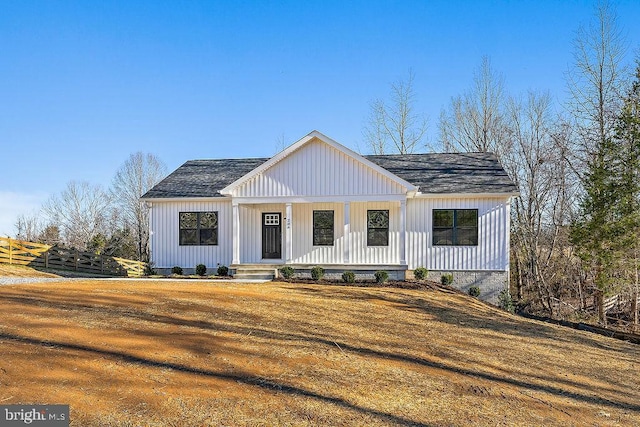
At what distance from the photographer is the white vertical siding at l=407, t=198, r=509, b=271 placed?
16.8 metres

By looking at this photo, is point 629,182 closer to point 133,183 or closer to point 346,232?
point 346,232

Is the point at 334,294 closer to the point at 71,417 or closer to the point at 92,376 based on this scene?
the point at 92,376

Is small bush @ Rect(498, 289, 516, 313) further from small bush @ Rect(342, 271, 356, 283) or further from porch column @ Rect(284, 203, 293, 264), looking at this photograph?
porch column @ Rect(284, 203, 293, 264)

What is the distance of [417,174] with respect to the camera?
747 inches

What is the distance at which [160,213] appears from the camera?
19.2 meters

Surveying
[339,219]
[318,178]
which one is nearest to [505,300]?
[339,219]

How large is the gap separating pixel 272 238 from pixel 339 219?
9.95 feet

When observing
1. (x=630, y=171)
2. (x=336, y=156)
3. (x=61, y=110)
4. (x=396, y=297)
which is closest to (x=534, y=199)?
(x=630, y=171)

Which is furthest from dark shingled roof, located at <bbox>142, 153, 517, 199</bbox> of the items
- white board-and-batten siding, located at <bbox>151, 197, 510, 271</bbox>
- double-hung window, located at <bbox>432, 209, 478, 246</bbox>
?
double-hung window, located at <bbox>432, 209, 478, 246</bbox>

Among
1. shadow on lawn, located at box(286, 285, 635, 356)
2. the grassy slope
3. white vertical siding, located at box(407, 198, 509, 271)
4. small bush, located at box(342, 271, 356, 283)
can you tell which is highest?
white vertical siding, located at box(407, 198, 509, 271)

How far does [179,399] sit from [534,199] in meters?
26.3

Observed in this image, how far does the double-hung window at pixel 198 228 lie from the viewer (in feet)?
61.8

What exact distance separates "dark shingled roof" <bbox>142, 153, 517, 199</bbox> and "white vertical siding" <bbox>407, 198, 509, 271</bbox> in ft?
1.77

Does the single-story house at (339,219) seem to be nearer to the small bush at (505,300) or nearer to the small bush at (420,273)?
the small bush at (505,300)
